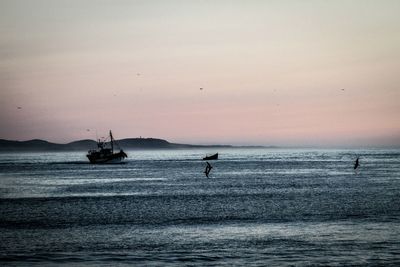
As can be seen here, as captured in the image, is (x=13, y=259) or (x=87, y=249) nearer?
(x=13, y=259)

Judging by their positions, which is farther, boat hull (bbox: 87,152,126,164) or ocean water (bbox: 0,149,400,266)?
boat hull (bbox: 87,152,126,164)

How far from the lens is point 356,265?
22.9 meters

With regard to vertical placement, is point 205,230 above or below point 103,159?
below

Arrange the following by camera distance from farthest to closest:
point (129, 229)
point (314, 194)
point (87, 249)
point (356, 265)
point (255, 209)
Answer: point (314, 194) → point (255, 209) → point (129, 229) → point (87, 249) → point (356, 265)

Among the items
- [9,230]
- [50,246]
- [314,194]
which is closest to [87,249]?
[50,246]

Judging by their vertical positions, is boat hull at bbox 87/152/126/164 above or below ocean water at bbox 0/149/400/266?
above

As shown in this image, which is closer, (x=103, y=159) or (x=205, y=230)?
(x=205, y=230)

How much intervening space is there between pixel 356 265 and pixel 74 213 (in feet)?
83.4

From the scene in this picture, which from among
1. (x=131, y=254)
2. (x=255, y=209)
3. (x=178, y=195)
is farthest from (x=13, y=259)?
(x=178, y=195)

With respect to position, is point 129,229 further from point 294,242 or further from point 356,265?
point 356,265

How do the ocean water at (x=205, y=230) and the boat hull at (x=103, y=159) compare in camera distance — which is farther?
the boat hull at (x=103, y=159)

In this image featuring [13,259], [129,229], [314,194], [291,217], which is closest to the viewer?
[13,259]

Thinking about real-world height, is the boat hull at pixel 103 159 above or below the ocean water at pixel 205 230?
above

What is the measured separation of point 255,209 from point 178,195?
608 inches
